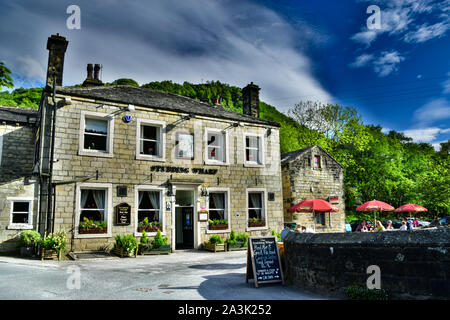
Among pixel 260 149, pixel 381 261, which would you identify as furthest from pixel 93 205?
pixel 381 261

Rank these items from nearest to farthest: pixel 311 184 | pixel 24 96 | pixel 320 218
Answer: pixel 311 184, pixel 320 218, pixel 24 96

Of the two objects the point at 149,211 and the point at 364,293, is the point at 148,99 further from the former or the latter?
the point at 364,293

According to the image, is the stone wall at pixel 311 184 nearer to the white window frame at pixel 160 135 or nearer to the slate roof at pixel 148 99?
the slate roof at pixel 148 99

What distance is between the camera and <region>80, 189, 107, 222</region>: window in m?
14.0

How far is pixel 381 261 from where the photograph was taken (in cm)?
610

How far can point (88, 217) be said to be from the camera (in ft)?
45.9

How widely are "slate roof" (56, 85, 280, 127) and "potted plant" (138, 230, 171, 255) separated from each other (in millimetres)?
5981

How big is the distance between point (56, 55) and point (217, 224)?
10733 mm

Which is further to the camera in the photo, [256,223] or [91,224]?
[256,223]

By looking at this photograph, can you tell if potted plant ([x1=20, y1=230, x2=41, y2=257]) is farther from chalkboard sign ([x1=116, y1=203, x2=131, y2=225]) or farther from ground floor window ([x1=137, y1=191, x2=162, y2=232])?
ground floor window ([x1=137, y1=191, x2=162, y2=232])

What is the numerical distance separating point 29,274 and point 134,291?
3.58 m

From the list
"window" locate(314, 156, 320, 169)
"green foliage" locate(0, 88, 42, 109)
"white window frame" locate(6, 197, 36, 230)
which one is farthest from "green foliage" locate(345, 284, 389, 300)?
"green foliage" locate(0, 88, 42, 109)

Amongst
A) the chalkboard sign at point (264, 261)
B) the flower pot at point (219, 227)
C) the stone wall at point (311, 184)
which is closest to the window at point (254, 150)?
the stone wall at point (311, 184)
